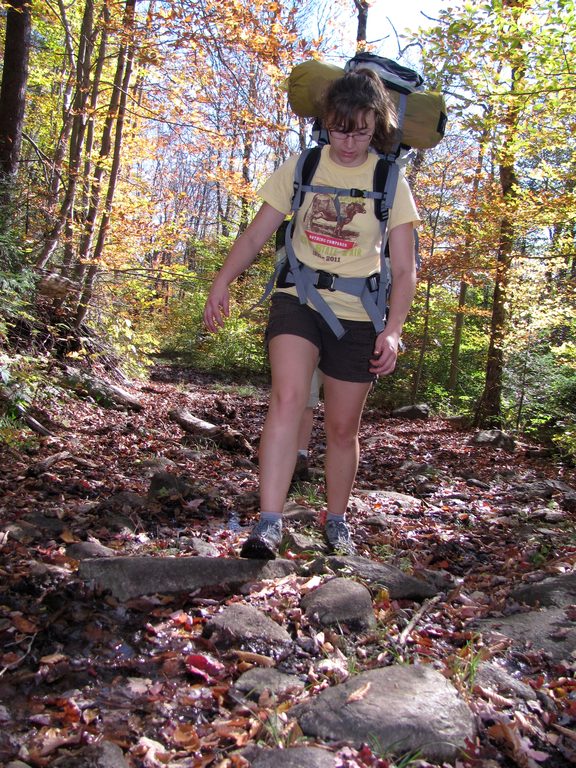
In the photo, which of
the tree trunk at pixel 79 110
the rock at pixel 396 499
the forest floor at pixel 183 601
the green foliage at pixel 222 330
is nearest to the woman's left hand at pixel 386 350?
the forest floor at pixel 183 601

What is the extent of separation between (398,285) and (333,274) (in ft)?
1.05

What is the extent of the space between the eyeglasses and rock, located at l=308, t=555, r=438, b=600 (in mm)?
2025

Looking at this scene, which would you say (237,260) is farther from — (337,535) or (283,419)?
(337,535)

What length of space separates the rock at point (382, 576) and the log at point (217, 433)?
3803 mm

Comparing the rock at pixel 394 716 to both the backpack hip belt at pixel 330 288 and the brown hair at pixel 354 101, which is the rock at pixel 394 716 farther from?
the brown hair at pixel 354 101

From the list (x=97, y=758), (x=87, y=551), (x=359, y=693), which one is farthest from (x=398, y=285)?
(x=97, y=758)

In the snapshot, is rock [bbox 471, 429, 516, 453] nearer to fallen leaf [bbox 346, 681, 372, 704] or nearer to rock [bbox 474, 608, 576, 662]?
rock [bbox 474, 608, 576, 662]

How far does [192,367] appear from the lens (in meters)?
18.6

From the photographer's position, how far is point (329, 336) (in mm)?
3047

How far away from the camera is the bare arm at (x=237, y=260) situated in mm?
2971

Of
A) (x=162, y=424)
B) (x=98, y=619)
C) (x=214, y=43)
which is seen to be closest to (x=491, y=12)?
(x=214, y=43)

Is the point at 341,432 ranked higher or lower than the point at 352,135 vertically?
lower

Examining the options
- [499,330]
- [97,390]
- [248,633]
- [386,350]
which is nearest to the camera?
A: [248,633]

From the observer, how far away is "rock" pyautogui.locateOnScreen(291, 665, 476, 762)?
1.76 m
